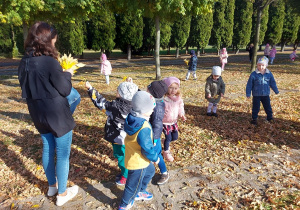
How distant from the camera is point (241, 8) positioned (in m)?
34.6

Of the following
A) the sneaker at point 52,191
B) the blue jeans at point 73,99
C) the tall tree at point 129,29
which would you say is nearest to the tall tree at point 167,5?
the blue jeans at point 73,99

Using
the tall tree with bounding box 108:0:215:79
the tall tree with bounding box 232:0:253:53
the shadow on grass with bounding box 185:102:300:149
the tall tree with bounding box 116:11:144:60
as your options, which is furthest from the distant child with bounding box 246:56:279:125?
the tall tree with bounding box 232:0:253:53

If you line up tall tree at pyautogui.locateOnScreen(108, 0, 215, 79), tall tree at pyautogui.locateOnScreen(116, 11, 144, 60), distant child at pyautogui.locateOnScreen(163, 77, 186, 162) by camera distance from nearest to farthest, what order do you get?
distant child at pyautogui.locateOnScreen(163, 77, 186, 162)
tall tree at pyautogui.locateOnScreen(108, 0, 215, 79)
tall tree at pyautogui.locateOnScreen(116, 11, 144, 60)

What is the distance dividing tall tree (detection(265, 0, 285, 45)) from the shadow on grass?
36.7m

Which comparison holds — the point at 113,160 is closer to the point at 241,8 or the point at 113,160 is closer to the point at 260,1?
the point at 260,1

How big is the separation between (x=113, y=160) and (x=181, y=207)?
69.6 inches

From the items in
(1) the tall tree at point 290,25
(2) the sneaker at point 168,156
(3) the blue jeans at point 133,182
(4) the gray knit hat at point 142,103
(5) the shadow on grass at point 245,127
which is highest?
(1) the tall tree at point 290,25

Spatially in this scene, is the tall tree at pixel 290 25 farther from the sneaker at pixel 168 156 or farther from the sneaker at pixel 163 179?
the sneaker at pixel 163 179

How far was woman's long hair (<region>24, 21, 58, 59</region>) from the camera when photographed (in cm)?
239

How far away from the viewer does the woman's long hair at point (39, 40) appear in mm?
2391

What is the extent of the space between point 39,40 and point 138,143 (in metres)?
1.58

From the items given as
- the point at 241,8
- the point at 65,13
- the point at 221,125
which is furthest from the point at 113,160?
the point at 241,8

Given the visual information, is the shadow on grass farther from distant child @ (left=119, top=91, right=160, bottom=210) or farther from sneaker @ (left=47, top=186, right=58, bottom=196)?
sneaker @ (left=47, top=186, right=58, bottom=196)

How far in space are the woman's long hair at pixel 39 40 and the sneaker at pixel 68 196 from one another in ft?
6.41
